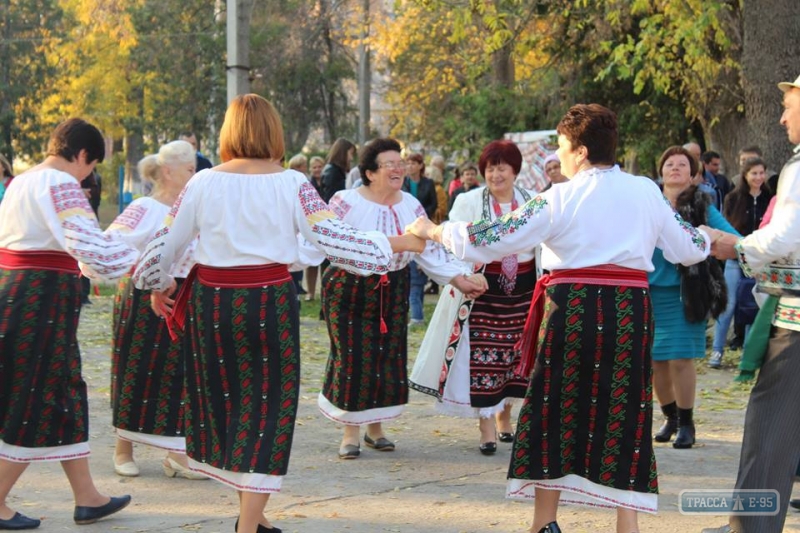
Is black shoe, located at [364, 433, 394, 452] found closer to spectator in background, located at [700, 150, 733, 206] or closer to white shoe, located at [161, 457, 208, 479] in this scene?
white shoe, located at [161, 457, 208, 479]

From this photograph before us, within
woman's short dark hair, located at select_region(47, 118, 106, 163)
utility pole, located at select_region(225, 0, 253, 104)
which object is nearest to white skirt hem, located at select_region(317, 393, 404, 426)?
woman's short dark hair, located at select_region(47, 118, 106, 163)

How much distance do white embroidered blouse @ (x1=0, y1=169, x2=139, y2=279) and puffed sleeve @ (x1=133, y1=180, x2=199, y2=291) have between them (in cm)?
15

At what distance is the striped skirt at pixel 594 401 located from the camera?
4957 mm

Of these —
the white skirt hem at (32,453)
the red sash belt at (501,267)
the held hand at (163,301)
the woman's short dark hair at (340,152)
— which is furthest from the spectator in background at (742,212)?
the white skirt hem at (32,453)

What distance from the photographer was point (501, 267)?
23.4 feet

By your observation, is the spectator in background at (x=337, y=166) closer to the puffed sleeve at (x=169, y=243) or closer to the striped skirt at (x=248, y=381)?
the puffed sleeve at (x=169, y=243)

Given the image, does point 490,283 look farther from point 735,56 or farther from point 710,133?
point 710,133

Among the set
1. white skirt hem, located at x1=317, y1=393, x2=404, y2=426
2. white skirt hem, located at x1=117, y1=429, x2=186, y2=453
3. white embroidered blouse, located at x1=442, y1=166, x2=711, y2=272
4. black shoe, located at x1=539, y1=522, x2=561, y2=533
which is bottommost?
white skirt hem, located at x1=317, y1=393, x2=404, y2=426

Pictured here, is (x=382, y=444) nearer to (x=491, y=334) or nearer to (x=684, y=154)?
(x=491, y=334)

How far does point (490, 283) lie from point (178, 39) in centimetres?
2977

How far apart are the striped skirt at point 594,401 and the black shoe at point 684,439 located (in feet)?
8.15

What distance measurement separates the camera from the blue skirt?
23.7 ft


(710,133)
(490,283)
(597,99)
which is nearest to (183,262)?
(490,283)

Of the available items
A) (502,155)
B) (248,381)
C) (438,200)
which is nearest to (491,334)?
(502,155)
